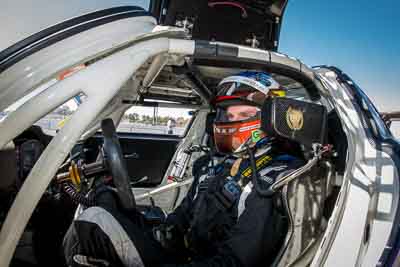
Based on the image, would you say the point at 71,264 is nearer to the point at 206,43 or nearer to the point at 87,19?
the point at 87,19

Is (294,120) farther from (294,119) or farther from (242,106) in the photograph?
(242,106)

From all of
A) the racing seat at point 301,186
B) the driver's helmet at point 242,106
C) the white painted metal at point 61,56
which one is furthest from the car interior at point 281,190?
the white painted metal at point 61,56

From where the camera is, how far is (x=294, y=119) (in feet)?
5.23

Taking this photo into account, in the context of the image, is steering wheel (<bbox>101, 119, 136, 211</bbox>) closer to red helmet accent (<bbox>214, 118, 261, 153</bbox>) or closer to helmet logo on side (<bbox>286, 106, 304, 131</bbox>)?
red helmet accent (<bbox>214, 118, 261, 153</bbox>)

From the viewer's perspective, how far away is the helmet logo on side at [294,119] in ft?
5.16

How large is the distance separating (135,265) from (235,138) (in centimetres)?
95

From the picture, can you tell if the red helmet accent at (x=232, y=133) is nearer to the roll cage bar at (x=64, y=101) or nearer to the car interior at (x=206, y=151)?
the car interior at (x=206, y=151)

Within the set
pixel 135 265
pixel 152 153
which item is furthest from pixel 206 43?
pixel 152 153

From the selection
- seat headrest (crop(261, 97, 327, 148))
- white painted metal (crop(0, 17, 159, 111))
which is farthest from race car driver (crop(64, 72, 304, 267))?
white painted metal (crop(0, 17, 159, 111))

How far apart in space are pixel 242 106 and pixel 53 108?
1129 mm

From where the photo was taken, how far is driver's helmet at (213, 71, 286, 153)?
186 cm

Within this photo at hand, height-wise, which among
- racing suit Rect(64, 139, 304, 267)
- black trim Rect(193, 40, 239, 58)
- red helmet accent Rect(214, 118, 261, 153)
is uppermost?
black trim Rect(193, 40, 239, 58)

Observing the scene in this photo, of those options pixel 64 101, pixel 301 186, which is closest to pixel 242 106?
pixel 301 186

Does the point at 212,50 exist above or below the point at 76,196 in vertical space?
above
